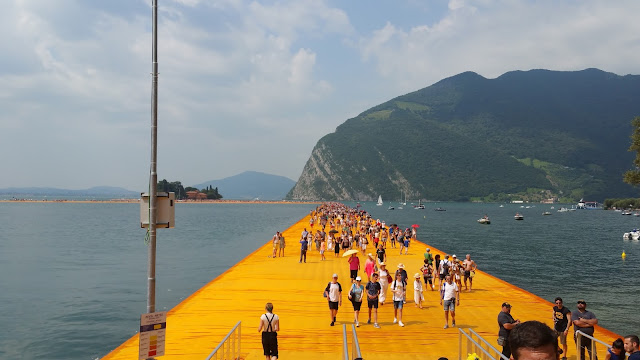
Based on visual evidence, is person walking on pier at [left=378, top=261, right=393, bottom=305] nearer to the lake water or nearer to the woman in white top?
the woman in white top

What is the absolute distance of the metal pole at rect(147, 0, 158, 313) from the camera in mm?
7824

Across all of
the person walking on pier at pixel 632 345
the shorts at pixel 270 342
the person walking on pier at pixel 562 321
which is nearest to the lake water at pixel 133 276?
the shorts at pixel 270 342

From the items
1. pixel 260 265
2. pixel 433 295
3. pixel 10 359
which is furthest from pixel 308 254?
pixel 10 359

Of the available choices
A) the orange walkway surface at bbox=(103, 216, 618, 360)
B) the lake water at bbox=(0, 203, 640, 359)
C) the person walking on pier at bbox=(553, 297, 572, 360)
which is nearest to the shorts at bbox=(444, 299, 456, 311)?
the orange walkway surface at bbox=(103, 216, 618, 360)

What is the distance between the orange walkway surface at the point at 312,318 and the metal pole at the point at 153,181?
499cm

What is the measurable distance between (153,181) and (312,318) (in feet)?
31.0

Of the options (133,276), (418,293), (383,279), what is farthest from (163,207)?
(133,276)

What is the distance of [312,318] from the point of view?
15.9 metres

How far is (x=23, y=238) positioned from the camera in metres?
59.1

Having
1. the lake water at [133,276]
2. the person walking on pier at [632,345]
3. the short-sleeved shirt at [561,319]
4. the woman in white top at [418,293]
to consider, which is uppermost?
the person walking on pier at [632,345]

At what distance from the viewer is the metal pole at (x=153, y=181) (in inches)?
308

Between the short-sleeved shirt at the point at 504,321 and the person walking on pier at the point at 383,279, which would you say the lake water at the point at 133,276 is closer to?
the person walking on pier at the point at 383,279

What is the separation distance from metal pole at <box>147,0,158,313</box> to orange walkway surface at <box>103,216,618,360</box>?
4.99m

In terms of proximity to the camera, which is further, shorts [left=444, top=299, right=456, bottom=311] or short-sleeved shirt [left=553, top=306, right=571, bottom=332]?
shorts [left=444, top=299, right=456, bottom=311]
